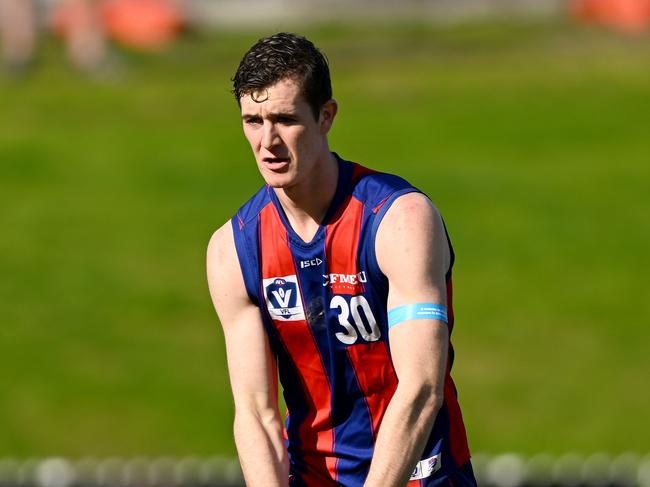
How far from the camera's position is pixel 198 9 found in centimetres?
3447

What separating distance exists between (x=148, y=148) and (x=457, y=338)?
7129mm

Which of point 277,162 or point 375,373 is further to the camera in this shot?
point 375,373

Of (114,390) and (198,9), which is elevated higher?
(198,9)

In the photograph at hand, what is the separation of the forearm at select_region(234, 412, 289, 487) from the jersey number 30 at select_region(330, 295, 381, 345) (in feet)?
1.78

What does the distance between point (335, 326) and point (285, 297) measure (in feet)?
0.86

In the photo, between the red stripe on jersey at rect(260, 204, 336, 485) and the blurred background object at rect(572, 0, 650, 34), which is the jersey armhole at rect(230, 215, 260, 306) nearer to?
the red stripe on jersey at rect(260, 204, 336, 485)

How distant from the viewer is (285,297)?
7422 millimetres

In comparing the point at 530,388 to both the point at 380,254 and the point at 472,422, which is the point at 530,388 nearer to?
the point at 472,422

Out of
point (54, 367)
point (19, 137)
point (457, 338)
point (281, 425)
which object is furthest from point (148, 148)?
point (281, 425)

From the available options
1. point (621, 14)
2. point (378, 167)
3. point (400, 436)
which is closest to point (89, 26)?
point (378, 167)

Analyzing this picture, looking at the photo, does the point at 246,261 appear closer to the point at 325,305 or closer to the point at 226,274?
the point at 226,274

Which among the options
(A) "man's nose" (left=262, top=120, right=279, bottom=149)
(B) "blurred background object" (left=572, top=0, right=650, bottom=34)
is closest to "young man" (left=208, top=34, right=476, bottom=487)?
(A) "man's nose" (left=262, top=120, right=279, bottom=149)

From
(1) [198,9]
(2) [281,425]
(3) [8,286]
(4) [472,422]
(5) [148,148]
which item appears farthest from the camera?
(1) [198,9]

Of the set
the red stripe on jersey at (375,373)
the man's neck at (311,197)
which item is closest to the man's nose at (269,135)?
the man's neck at (311,197)
